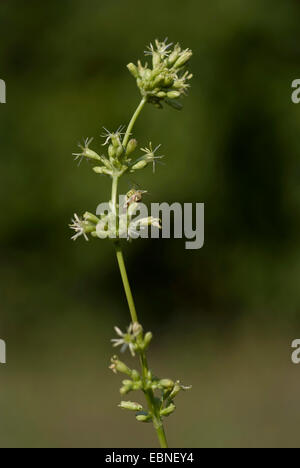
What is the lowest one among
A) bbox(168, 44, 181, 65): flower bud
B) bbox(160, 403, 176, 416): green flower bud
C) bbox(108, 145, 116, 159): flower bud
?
bbox(160, 403, 176, 416): green flower bud

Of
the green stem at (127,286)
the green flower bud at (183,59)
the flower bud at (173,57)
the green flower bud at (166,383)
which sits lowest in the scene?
the green flower bud at (166,383)

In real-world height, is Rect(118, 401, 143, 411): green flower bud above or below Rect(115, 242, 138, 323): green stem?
below

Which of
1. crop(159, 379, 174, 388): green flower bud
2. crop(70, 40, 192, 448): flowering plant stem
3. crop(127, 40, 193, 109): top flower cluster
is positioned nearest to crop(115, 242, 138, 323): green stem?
crop(70, 40, 192, 448): flowering plant stem

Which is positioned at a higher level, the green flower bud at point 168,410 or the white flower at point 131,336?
the white flower at point 131,336

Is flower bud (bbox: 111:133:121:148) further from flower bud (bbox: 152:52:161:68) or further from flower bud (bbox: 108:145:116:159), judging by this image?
flower bud (bbox: 152:52:161:68)

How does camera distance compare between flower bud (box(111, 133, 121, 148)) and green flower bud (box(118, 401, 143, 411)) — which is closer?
flower bud (box(111, 133, 121, 148))

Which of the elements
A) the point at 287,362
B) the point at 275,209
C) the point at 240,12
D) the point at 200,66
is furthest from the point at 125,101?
the point at 287,362

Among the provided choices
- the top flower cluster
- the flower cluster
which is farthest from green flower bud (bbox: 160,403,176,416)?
the top flower cluster

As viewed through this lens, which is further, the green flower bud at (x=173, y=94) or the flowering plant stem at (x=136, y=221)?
the green flower bud at (x=173, y=94)

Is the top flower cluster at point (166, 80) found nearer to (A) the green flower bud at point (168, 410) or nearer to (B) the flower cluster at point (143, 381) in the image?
(B) the flower cluster at point (143, 381)

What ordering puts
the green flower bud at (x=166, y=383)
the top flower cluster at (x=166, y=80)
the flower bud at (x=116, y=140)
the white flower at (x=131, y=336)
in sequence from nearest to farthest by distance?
the white flower at (x=131, y=336)
the green flower bud at (x=166, y=383)
the flower bud at (x=116, y=140)
the top flower cluster at (x=166, y=80)

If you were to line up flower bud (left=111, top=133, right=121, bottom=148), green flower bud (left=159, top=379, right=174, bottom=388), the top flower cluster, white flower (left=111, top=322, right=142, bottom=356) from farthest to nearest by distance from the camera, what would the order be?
the top flower cluster
flower bud (left=111, top=133, right=121, bottom=148)
green flower bud (left=159, top=379, right=174, bottom=388)
white flower (left=111, top=322, right=142, bottom=356)

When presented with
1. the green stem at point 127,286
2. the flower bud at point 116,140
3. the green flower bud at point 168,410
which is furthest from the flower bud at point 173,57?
the green flower bud at point 168,410

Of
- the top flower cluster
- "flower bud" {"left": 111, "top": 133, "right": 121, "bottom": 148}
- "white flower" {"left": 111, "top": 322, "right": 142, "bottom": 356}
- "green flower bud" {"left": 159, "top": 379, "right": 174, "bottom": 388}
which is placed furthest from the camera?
the top flower cluster
